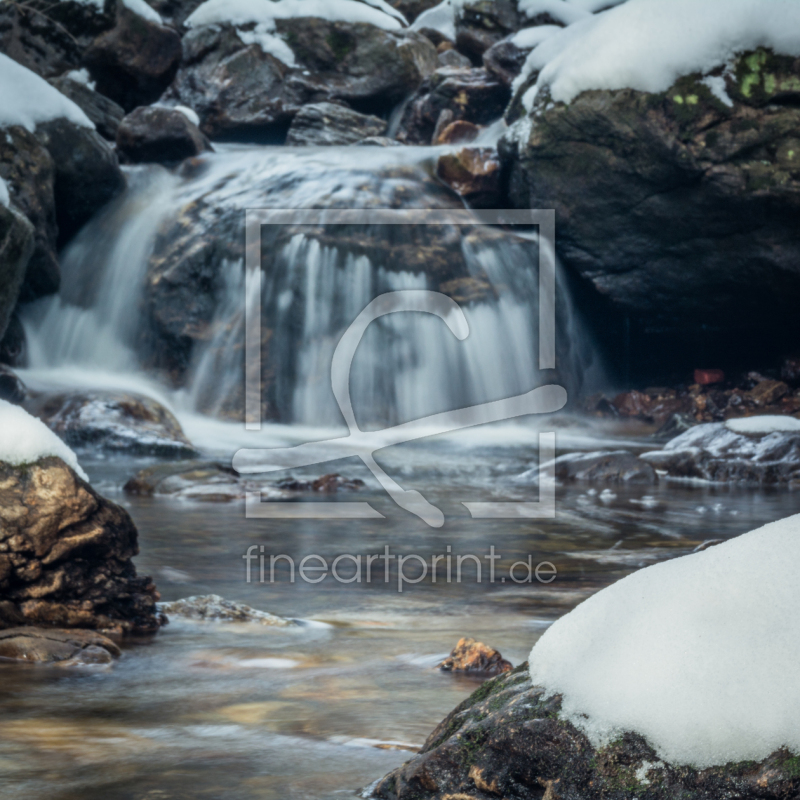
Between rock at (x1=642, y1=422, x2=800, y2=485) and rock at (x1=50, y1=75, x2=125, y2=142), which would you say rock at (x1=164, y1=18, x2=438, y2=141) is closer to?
rock at (x1=50, y1=75, x2=125, y2=142)

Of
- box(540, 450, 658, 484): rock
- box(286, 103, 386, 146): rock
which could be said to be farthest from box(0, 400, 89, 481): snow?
box(286, 103, 386, 146): rock

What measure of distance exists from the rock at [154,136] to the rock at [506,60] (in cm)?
538

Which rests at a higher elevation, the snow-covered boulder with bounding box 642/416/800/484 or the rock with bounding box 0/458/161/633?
the rock with bounding box 0/458/161/633

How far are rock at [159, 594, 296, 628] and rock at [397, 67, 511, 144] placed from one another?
541 inches

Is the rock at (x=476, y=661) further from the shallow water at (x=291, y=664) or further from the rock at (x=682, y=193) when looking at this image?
the rock at (x=682, y=193)

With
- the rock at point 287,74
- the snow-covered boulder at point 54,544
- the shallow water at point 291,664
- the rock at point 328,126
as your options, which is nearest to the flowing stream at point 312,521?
the shallow water at point 291,664

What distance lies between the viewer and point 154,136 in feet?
44.3

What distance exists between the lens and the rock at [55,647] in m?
2.53

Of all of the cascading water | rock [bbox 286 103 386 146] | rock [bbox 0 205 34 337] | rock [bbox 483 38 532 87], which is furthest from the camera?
rock [bbox 286 103 386 146]

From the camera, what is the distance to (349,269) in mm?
11180

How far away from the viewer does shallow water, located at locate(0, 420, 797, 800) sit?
181 centimetres

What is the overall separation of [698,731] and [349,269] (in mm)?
10234

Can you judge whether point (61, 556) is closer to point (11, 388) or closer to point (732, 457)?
point (732, 457)

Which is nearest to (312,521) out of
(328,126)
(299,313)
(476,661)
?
(476,661)
